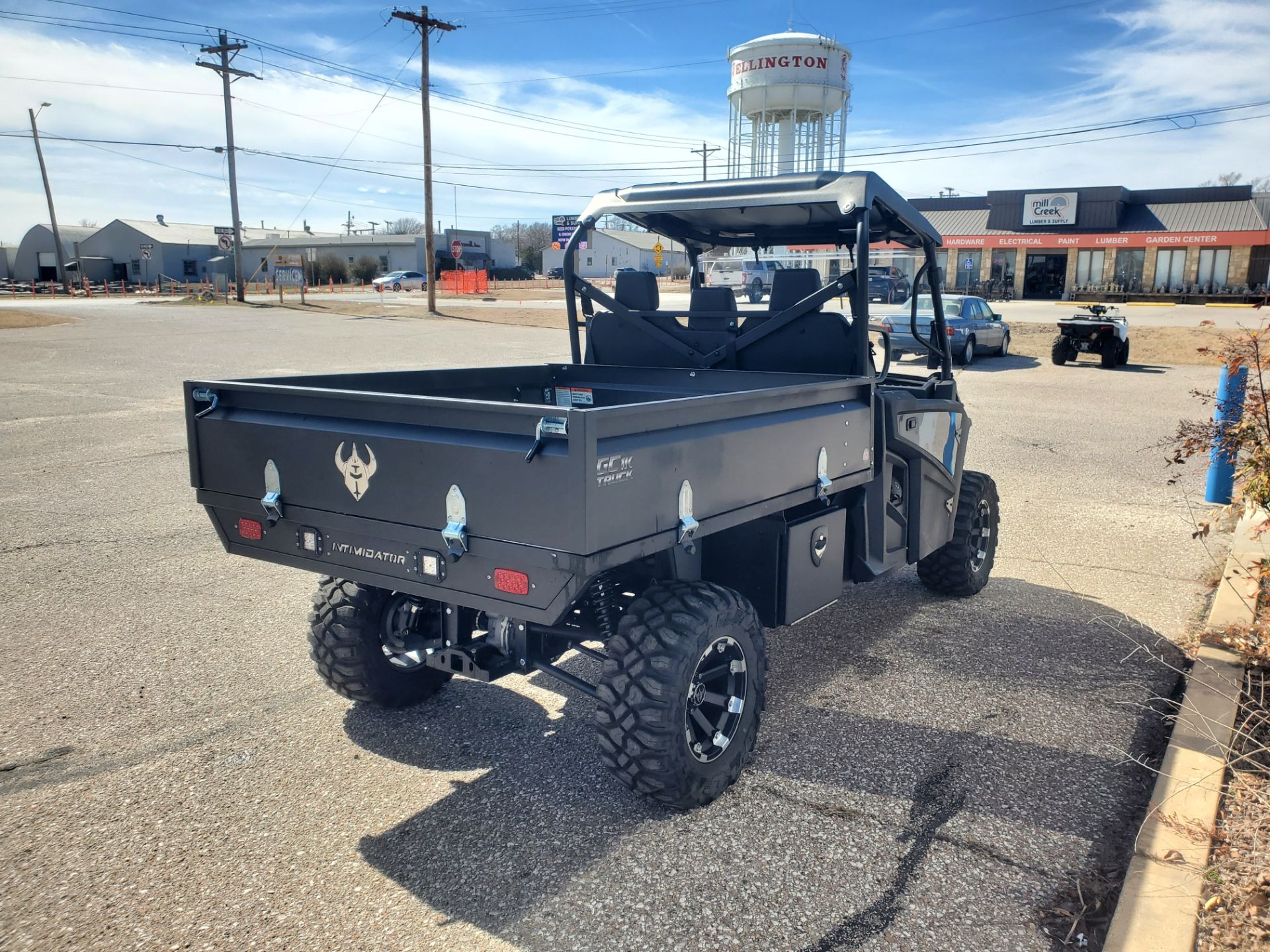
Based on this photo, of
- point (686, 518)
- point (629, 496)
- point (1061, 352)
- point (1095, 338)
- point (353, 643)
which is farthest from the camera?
point (1061, 352)

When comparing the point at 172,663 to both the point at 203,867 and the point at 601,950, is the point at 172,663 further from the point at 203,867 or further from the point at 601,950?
Result: the point at 601,950

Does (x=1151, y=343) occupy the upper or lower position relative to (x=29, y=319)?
lower

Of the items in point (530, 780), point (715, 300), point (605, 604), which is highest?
point (715, 300)

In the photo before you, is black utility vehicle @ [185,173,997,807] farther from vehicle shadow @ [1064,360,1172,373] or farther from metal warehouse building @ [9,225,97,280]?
metal warehouse building @ [9,225,97,280]

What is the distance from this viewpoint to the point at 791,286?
4.93 meters

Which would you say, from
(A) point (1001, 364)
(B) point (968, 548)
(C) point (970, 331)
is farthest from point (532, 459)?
(A) point (1001, 364)

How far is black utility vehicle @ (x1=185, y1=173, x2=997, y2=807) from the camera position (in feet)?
10.2

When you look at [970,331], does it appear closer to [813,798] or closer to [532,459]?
[813,798]

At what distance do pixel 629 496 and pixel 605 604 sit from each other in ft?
2.56

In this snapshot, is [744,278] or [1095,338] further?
[1095,338]

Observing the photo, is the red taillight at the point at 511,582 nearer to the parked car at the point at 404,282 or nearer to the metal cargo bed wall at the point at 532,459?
the metal cargo bed wall at the point at 532,459

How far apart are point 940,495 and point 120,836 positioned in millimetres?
4232

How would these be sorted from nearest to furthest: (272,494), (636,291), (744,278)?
(272,494) → (636,291) → (744,278)

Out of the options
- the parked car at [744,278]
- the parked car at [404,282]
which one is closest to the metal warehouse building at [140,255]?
the parked car at [404,282]
